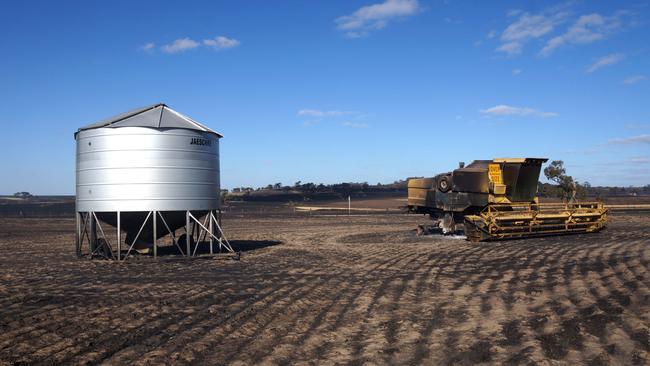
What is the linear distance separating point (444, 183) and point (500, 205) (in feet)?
8.57

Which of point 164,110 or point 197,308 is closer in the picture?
point 197,308

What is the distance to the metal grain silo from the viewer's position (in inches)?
688

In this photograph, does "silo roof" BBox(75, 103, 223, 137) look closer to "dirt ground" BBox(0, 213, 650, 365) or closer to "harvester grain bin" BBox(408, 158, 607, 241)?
"dirt ground" BBox(0, 213, 650, 365)

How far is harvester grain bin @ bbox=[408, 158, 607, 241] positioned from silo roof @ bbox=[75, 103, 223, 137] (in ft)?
36.4

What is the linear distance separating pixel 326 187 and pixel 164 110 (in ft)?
341

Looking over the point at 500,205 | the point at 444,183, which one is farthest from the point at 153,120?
the point at 500,205

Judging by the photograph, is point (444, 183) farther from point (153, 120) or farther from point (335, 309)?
point (335, 309)

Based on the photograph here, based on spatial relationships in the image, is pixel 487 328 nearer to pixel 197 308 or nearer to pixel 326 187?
Result: pixel 197 308

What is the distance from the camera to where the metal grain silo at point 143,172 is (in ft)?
57.3

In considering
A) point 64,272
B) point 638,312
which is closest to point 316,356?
point 638,312

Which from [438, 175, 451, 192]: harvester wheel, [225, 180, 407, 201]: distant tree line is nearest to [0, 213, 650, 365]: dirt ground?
[438, 175, 451, 192]: harvester wheel

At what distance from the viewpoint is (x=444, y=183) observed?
81.4 ft

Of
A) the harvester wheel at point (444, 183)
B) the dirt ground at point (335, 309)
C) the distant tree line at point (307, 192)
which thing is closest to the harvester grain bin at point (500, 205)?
the harvester wheel at point (444, 183)

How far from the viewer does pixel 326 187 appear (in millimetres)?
122500
